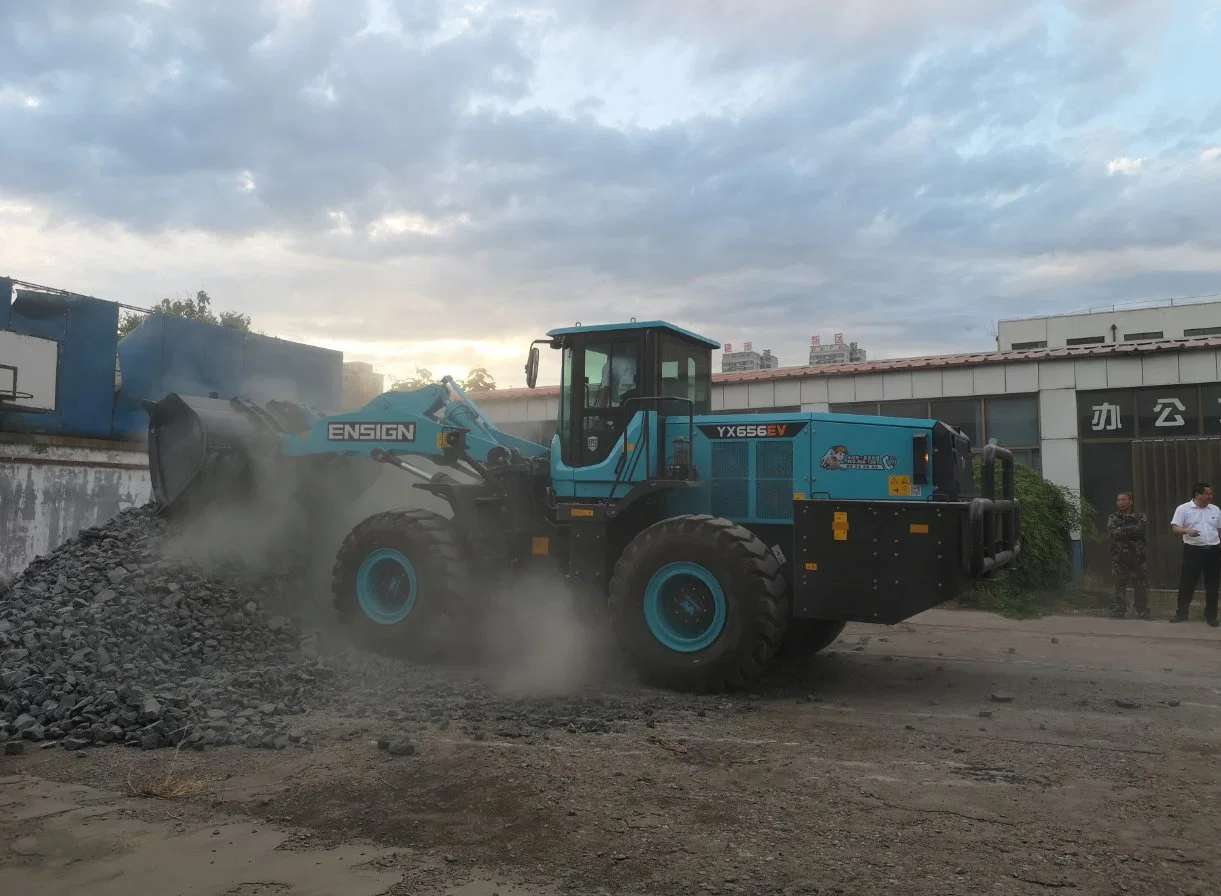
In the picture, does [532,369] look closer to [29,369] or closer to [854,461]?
[854,461]

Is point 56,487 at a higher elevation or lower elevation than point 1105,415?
lower

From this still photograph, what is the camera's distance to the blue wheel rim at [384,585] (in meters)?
8.30

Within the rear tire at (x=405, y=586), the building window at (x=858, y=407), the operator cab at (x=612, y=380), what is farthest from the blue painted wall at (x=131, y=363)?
the building window at (x=858, y=407)

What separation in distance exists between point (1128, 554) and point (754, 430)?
22.2ft

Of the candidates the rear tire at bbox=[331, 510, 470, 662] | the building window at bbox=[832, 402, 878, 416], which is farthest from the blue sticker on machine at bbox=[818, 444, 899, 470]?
the building window at bbox=[832, 402, 878, 416]

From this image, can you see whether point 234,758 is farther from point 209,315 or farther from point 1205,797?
point 209,315

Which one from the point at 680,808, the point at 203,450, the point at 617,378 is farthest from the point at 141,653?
the point at 680,808

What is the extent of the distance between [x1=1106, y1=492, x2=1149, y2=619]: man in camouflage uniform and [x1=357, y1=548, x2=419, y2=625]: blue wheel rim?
890 cm

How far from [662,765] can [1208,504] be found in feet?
29.7

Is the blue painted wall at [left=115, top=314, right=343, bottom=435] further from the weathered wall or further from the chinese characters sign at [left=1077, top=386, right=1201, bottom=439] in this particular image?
the chinese characters sign at [left=1077, top=386, right=1201, bottom=439]

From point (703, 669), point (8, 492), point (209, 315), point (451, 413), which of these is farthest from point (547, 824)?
point (209, 315)

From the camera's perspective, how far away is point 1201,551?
35.9 ft

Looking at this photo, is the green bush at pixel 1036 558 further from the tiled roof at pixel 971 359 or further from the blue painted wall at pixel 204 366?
the blue painted wall at pixel 204 366

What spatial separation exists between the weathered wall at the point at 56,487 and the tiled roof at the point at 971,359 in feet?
22.2
